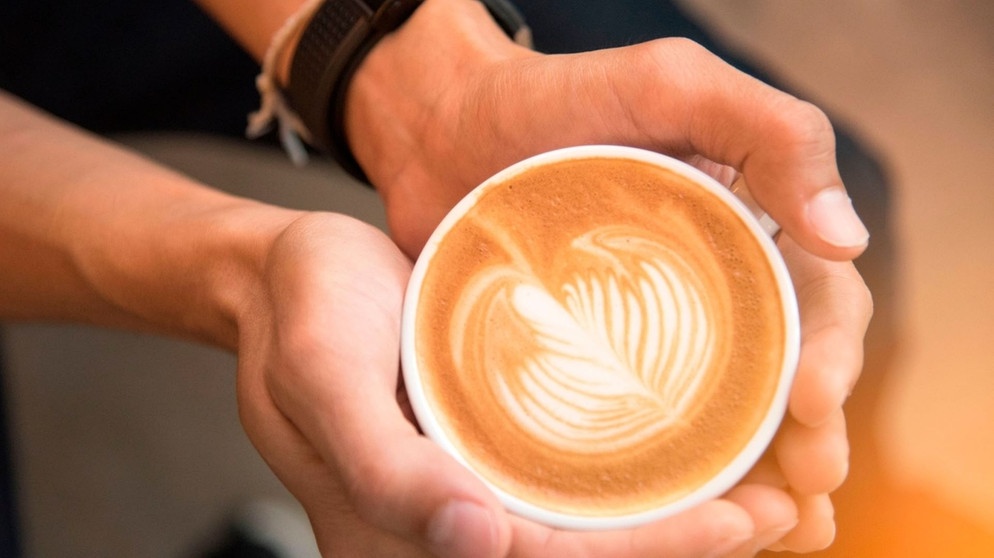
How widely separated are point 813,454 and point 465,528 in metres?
0.34

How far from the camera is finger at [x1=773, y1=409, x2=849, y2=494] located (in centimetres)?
79

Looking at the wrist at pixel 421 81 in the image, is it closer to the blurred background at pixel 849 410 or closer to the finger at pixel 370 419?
the blurred background at pixel 849 410

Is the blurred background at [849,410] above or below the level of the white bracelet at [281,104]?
below

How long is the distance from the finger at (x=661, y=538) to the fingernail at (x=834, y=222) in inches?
10.4

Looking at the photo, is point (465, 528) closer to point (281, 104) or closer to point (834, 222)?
point (834, 222)

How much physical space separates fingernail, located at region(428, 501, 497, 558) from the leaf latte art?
5.8 inches

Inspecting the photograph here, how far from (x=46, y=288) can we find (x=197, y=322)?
0.26 meters

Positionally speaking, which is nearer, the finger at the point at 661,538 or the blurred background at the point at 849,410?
the finger at the point at 661,538

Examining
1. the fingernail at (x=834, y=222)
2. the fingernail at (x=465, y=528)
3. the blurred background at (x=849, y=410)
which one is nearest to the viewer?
the fingernail at (x=465, y=528)

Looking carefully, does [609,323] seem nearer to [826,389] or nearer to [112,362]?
[826,389]

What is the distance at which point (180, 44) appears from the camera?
1.29 m

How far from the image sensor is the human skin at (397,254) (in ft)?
2.46

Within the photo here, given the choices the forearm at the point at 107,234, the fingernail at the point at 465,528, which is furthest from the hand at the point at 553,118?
the fingernail at the point at 465,528

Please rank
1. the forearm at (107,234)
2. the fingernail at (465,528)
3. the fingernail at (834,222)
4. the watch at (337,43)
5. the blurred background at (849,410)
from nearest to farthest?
the fingernail at (465,528) → the fingernail at (834,222) → the forearm at (107,234) → the watch at (337,43) → the blurred background at (849,410)
